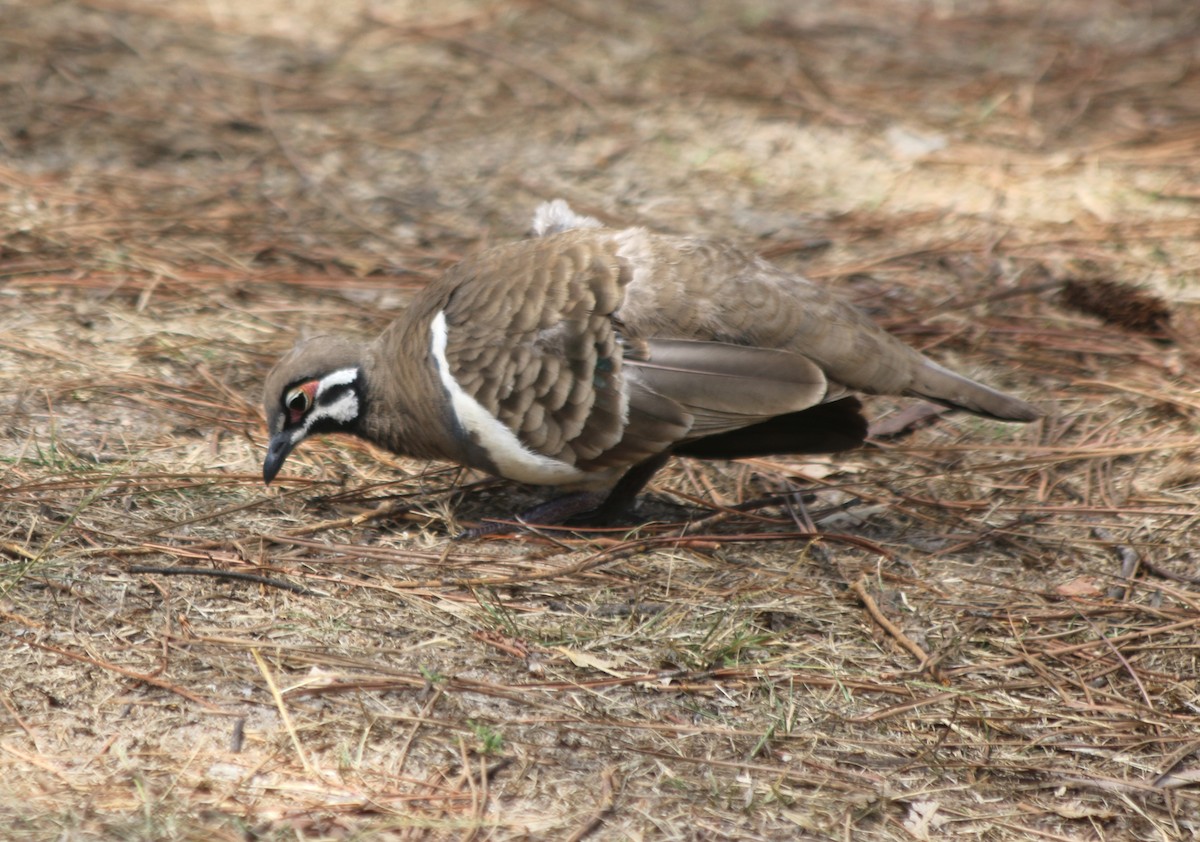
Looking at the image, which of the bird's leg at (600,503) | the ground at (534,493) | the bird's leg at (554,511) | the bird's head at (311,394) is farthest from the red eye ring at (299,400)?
the bird's leg at (600,503)

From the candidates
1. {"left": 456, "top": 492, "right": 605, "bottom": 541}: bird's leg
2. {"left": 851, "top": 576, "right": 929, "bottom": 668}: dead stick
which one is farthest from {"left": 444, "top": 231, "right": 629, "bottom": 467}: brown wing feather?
{"left": 851, "top": 576, "right": 929, "bottom": 668}: dead stick

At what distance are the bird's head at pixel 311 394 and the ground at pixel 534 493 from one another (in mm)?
202

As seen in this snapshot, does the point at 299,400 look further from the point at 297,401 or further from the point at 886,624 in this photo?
the point at 886,624

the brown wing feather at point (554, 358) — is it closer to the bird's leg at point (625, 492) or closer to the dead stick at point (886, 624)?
the bird's leg at point (625, 492)

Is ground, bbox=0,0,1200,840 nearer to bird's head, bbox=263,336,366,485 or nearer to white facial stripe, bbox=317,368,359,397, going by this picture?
bird's head, bbox=263,336,366,485

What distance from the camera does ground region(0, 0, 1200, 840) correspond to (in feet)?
9.95

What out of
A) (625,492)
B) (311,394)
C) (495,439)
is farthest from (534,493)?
(311,394)

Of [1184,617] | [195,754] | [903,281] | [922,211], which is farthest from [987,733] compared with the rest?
[922,211]

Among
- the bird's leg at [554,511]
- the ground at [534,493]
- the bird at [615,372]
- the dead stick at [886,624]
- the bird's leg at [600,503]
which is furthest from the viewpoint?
the bird's leg at [600,503]

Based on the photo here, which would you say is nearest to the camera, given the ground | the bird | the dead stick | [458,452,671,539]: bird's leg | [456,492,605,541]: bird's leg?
the ground

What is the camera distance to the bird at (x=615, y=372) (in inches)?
158

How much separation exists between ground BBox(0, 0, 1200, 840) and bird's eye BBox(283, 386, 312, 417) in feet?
0.89

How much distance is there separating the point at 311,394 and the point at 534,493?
88cm

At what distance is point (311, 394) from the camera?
412 cm
